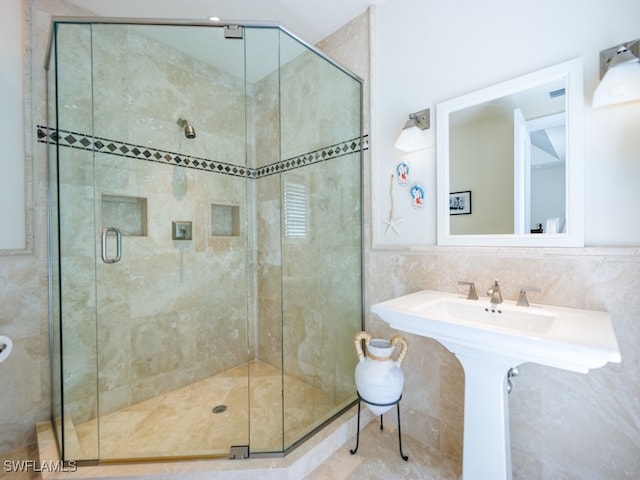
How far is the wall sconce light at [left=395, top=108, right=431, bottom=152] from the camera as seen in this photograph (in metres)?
1.57

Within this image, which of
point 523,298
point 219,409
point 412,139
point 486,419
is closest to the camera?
point 486,419

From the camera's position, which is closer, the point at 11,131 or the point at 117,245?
the point at 11,131

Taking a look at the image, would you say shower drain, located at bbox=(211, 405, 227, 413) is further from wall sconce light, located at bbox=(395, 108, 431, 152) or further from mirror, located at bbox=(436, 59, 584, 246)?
wall sconce light, located at bbox=(395, 108, 431, 152)

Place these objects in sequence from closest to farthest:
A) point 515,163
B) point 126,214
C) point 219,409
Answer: point 515,163, point 219,409, point 126,214

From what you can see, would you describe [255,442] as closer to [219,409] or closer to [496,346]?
[219,409]

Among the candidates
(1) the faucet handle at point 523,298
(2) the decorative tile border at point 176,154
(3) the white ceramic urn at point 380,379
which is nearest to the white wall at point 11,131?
(2) the decorative tile border at point 176,154

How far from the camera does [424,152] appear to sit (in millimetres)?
1625

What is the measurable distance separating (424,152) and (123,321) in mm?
2157

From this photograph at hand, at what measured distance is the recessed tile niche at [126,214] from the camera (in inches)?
71.8

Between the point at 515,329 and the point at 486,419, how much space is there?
1.17ft

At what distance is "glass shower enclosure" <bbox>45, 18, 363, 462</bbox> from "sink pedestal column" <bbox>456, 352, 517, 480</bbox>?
2.62 ft

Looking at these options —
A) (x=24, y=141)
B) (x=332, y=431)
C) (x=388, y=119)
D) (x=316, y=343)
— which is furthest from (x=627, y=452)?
(x=24, y=141)

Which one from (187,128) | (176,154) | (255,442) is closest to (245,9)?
(187,128)

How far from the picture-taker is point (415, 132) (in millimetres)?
1566
